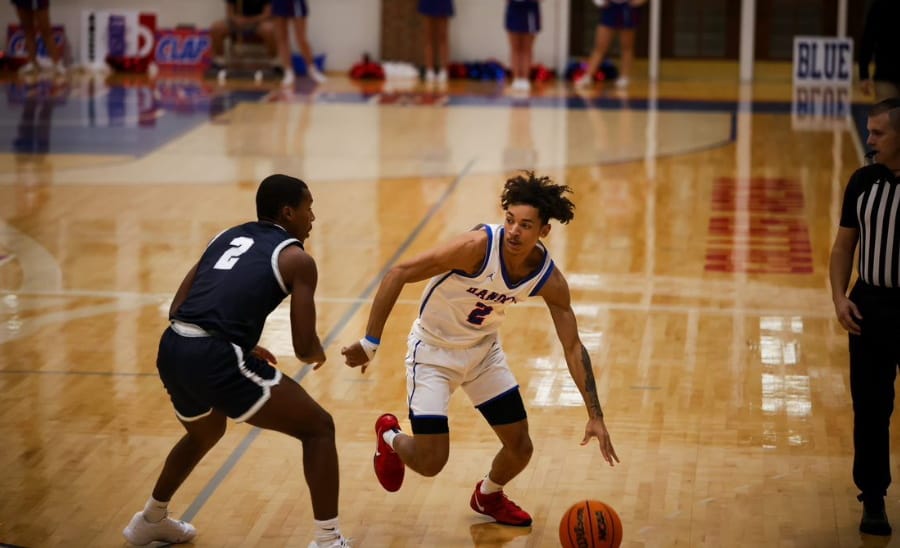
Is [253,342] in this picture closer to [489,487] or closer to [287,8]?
[489,487]

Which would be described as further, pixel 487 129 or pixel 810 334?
pixel 487 129

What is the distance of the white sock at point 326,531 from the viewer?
4.95 metres

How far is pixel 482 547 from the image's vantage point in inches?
208

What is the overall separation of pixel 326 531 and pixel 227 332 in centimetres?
79

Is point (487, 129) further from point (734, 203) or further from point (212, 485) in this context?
point (212, 485)

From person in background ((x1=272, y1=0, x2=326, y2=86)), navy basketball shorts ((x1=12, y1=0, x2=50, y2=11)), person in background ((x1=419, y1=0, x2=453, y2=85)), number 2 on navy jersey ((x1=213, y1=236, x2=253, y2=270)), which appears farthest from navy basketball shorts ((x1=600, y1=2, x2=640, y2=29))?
number 2 on navy jersey ((x1=213, y1=236, x2=253, y2=270))

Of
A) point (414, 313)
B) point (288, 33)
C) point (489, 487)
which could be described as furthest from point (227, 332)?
point (288, 33)

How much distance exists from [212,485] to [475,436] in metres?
1.30

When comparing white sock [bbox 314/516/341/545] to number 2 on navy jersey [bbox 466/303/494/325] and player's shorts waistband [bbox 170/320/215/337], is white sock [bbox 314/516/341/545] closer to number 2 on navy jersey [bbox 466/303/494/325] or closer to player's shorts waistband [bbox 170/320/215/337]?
player's shorts waistband [bbox 170/320/215/337]

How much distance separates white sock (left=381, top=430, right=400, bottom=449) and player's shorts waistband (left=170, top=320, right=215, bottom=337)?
3.00 ft

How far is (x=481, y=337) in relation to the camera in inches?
213

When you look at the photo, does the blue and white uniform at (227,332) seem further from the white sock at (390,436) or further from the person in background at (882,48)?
the person in background at (882,48)

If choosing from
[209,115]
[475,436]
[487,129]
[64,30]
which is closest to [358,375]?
[475,436]

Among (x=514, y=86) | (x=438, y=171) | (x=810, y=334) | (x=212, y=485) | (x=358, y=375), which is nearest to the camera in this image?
(x=212, y=485)
